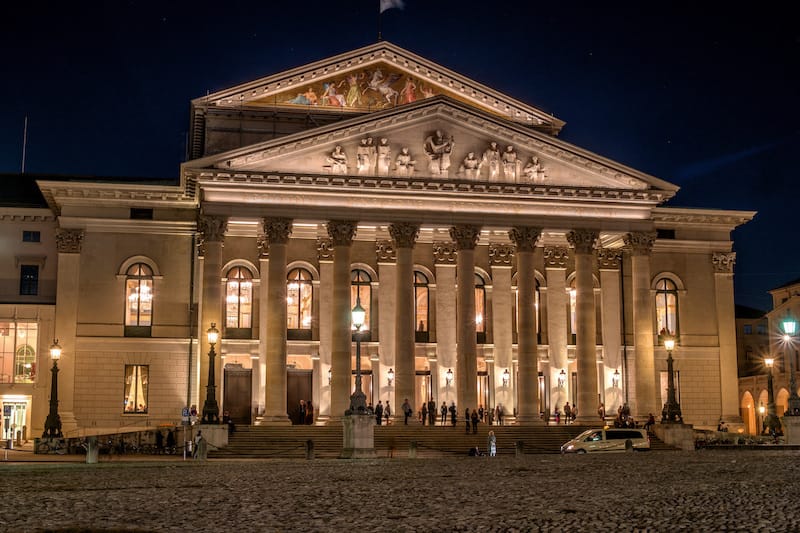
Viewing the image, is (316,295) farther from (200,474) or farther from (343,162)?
(200,474)

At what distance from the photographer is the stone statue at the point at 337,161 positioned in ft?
174

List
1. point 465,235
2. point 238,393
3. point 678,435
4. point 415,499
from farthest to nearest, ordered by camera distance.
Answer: point 238,393 → point 465,235 → point 678,435 → point 415,499

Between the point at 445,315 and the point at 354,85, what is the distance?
1443cm

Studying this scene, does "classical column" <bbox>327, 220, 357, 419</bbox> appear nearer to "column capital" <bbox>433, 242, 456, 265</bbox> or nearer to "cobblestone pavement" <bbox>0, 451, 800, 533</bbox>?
"column capital" <bbox>433, 242, 456, 265</bbox>

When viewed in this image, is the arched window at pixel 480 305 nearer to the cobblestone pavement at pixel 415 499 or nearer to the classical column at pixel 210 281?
the classical column at pixel 210 281

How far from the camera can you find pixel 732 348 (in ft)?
212

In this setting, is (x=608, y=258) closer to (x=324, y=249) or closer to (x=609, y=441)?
(x=324, y=249)

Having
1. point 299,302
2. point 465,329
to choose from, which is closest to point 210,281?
point 299,302

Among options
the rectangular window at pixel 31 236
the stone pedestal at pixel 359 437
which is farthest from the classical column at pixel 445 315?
the rectangular window at pixel 31 236

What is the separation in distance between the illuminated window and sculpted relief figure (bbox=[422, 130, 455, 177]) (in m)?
12.3

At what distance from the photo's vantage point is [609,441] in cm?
4556

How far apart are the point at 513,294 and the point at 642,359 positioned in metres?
9.41

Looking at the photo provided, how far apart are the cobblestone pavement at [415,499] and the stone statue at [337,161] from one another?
26.4 meters

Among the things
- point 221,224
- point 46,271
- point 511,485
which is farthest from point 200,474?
point 46,271
